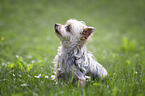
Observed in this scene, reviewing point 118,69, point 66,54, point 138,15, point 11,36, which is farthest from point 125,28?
point 66,54

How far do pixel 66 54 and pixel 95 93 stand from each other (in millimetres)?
982

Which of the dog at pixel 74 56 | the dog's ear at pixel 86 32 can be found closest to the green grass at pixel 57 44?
the dog at pixel 74 56

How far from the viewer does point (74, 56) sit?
10.2 feet

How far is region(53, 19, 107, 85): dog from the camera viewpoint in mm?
3041

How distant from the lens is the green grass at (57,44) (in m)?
2.90

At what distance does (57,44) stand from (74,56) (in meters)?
6.77

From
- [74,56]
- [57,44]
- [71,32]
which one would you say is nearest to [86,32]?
[71,32]

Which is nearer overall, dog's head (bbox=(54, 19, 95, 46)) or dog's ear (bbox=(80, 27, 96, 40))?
dog's ear (bbox=(80, 27, 96, 40))

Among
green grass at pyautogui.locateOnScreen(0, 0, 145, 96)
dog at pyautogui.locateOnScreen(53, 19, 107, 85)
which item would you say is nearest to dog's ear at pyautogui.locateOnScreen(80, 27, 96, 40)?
dog at pyautogui.locateOnScreen(53, 19, 107, 85)

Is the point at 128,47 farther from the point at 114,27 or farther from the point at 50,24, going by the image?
the point at 50,24

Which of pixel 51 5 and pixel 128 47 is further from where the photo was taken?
pixel 51 5

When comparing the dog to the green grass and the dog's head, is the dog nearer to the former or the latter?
the dog's head

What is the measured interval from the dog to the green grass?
0.24 metres

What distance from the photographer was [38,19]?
14461 millimetres
